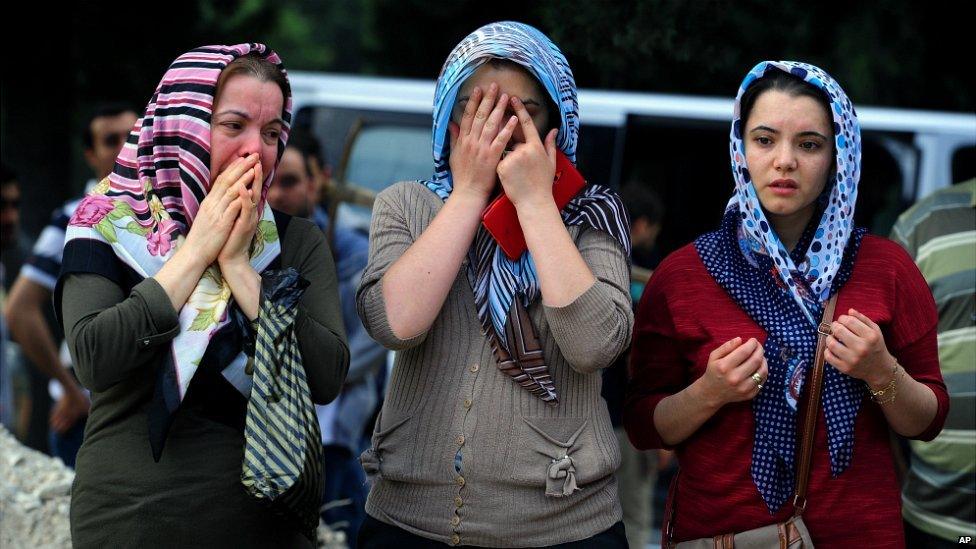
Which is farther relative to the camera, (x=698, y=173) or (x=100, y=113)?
(x=698, y=173)

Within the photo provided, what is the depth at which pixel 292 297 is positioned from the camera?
2336 mm

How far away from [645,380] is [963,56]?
4661 mm

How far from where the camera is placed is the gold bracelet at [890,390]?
2354 mm

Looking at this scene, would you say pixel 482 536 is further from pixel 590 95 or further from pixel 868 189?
pixel 868 189

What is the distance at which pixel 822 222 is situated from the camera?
2.52m

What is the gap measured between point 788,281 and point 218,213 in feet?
4.13

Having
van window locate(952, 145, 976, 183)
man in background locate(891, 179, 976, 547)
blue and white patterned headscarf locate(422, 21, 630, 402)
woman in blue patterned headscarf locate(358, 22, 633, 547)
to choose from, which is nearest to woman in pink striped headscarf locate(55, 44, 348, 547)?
woman in blue patterned headscarf locate(358, 22, 633, 547)

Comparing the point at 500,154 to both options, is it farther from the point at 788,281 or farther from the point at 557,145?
the point at 788,281

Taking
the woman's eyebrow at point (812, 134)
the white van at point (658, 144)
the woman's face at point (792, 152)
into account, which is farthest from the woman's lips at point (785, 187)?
the white van at point (658, 144)

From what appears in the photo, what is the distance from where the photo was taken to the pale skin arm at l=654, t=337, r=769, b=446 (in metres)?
2.30

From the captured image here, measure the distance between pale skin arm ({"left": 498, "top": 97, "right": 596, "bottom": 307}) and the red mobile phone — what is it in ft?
0.13

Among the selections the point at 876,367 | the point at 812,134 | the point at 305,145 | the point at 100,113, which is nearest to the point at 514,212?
the point at 812,134

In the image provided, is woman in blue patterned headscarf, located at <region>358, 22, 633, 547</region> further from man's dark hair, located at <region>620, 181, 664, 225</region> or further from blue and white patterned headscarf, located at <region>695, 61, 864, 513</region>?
man's dark hair, located at <region>620, 181, 664, 225</region>

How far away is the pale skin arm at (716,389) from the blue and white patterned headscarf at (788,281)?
102 millimetres
